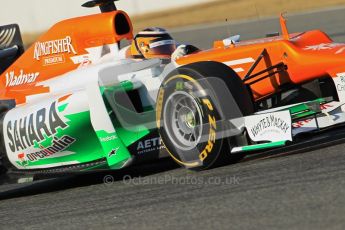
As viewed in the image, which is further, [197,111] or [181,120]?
[181,120]

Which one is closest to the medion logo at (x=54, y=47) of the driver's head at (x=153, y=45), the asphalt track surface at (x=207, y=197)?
the driver's head at (x=153, y=45)

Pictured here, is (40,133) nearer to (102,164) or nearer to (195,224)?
(102,164)

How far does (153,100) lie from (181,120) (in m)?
0.53

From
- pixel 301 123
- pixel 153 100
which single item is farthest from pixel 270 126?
pixel 153 100

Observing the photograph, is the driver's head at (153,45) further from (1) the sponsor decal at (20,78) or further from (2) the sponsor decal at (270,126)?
(2) the sponsor decal at (270,126)

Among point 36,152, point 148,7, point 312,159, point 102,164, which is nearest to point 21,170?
point 36,152

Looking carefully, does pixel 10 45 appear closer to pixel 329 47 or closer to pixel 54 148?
pixel 54 148

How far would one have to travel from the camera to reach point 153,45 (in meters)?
6.94

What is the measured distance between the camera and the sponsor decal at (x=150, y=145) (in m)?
6.05

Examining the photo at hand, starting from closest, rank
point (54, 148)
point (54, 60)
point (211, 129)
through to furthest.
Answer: point (211, 129) < point (54, 148) < point (54, 60)

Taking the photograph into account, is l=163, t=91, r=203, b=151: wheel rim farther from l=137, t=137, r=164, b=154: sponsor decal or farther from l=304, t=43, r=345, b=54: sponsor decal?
l=304, t=43, r=345, b=54: sponsor decal

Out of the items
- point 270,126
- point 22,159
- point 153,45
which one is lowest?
point 22,159

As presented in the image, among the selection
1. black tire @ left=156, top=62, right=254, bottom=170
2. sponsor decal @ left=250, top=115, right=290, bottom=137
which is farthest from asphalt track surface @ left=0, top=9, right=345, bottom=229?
sponsor decal @ left=250, top=115, right=290, bottom=137

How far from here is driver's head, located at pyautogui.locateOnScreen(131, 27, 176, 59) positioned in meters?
6.93
